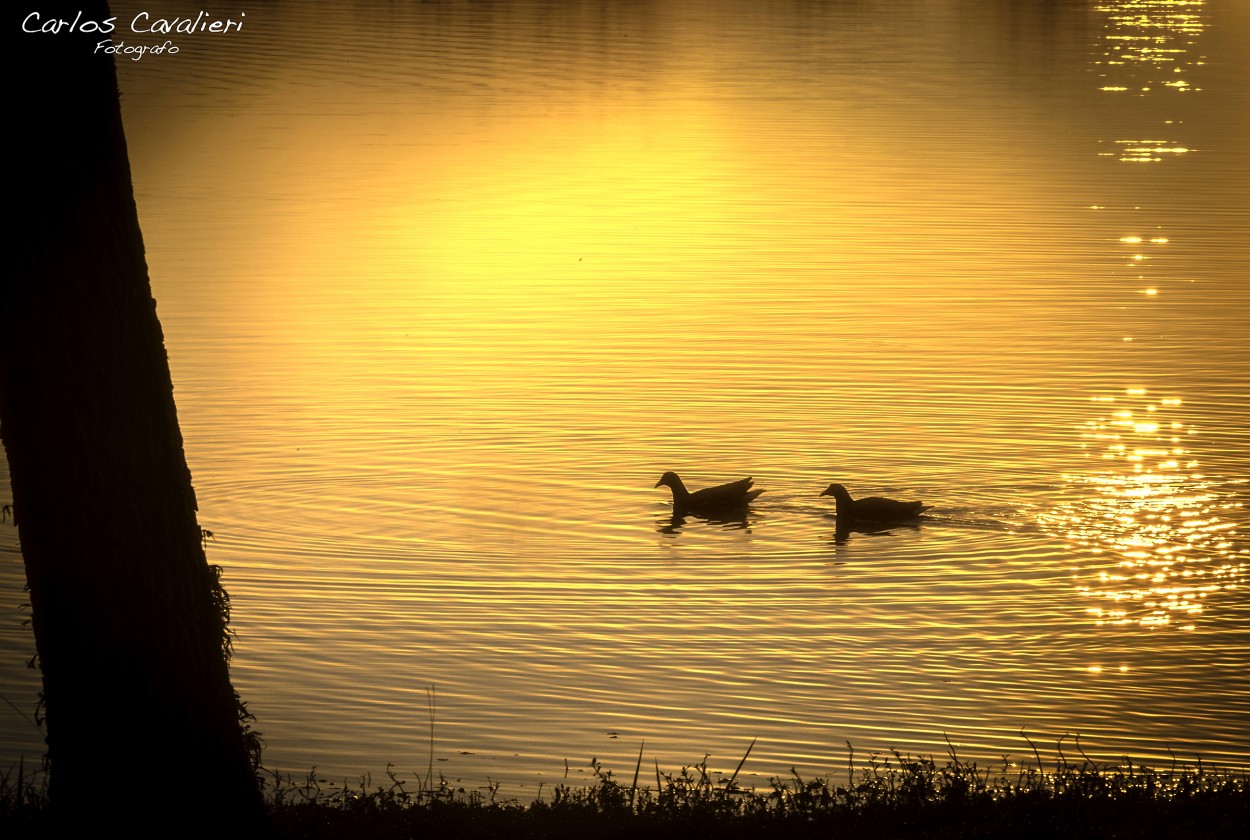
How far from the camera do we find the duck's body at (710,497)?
17312 millimetres

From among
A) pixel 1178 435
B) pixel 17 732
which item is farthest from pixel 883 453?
pixel 17 732

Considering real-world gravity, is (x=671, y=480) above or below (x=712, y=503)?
above

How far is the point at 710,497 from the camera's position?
56.7 ft

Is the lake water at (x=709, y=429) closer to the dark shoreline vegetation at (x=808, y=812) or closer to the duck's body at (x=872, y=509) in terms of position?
the duck's body at (x=872, y=509)

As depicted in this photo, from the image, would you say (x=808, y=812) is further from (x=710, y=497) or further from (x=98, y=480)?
(x=710, y=497)

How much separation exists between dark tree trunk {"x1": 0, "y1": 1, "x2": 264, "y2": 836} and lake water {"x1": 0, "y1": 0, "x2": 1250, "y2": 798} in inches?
128

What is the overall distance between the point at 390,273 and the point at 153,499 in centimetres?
2276

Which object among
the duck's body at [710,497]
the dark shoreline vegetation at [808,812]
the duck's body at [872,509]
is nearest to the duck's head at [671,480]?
the duck's body at [710,497]

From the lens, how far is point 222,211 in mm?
35938

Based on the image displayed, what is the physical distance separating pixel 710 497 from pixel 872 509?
1.64m

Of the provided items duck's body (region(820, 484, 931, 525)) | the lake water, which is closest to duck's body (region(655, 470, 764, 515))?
the lake water

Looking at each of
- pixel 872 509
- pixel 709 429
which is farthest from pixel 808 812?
pixel 709 429

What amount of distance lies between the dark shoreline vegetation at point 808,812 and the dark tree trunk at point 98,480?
0.21m

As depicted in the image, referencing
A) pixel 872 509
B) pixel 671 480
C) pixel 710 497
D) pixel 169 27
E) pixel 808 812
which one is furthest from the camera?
pixel 169 27
